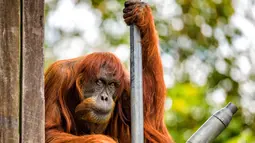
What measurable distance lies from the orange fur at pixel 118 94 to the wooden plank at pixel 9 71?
1.06 m

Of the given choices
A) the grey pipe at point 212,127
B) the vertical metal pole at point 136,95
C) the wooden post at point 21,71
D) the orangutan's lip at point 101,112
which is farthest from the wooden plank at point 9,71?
the orangutan's lip at point 101,112

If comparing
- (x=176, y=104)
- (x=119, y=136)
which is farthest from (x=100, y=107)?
(x=176, y=104)

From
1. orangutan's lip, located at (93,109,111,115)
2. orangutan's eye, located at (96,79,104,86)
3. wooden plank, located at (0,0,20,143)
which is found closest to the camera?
wooden plank, located at (0,0,20,143)

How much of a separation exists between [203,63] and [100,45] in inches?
52.7

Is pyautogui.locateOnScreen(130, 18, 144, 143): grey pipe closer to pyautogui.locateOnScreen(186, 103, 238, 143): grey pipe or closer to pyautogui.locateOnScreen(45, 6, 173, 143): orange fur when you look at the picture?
pyautogui.locateOnScreen(186, 103, 238, 143): grey pipe

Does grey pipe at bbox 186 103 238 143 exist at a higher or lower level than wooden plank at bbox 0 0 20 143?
lower

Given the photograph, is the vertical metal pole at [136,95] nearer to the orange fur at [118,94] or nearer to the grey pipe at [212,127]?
the grey pipe at [212,127]

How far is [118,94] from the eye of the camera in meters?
4.88

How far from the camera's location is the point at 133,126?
362 centimetres

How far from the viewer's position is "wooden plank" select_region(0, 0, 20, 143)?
3434 mm

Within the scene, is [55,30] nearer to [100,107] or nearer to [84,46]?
[84,46]

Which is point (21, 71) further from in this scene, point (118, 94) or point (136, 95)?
point (118, 94)

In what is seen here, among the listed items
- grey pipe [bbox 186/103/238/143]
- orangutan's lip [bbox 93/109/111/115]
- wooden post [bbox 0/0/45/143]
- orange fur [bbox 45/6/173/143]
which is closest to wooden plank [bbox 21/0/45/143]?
wooden post [bbox 0/0/45/143]

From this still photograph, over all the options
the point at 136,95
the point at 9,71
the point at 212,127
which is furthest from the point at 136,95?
the point at 9,71
